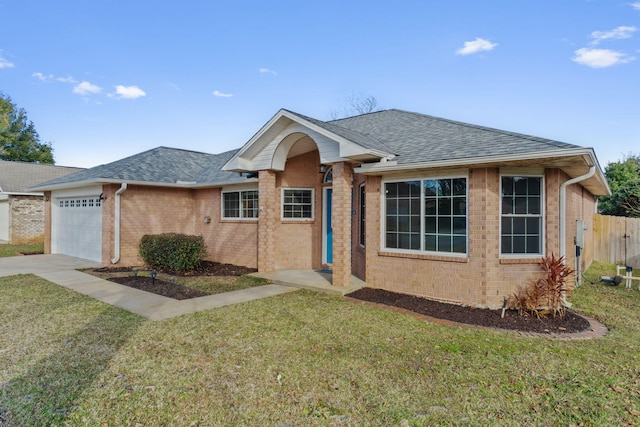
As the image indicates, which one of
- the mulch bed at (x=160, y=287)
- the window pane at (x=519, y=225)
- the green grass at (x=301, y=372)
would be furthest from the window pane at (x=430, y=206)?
the mulch bed at (x=160, y=287)

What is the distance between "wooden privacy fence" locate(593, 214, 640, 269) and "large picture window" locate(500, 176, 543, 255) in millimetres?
10229

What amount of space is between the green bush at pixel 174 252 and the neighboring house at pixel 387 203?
1280 mm

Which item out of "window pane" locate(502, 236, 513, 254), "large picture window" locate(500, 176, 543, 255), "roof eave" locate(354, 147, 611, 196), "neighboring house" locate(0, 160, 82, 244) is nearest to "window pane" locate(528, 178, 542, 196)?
"large picture window" locate(500, 176, 543, 255)

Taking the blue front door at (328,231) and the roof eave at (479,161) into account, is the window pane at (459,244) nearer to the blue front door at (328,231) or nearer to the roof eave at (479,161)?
the roof eave at (479,161)

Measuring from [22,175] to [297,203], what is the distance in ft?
77.2

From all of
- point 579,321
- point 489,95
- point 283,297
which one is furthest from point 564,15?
point 283,297

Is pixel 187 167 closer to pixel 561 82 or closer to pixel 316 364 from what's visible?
pixel 316 364

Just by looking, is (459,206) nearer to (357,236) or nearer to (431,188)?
(431,188)

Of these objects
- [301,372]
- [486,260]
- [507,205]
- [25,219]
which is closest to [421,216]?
[486,260]

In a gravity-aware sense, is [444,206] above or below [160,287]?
above

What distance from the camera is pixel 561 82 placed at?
11.3m

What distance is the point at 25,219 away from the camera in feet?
69.5

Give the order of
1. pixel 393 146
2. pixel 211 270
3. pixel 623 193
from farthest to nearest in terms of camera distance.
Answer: pixel 623 193, pixel 211 270, pixel 393 146

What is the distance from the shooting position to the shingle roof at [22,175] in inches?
858
